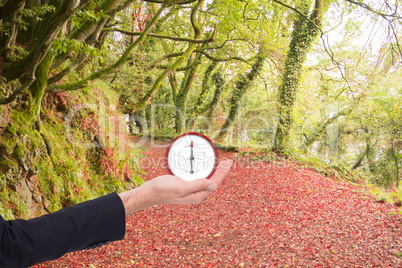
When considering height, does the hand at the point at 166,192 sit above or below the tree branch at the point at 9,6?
below

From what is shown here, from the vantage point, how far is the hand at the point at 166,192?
56.4 inches

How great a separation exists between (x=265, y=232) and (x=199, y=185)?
18.0 feet

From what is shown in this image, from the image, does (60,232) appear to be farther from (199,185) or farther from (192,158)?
(192,158)

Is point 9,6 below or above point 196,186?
above

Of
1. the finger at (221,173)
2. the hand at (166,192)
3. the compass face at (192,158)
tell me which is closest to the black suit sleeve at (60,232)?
the hand at (166,192)

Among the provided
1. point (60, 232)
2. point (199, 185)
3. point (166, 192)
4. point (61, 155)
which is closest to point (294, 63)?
point (61, 155)

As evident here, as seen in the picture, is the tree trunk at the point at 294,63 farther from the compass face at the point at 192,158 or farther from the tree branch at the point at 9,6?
the tree branch at the point at 9,6

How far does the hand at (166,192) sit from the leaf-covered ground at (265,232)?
3.99 m

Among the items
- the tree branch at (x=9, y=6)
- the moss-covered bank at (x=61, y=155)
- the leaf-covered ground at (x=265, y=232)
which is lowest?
the leaf-covered ground at (x=265, y=232)

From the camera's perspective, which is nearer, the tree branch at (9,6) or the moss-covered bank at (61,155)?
the tree branch at (9,6)

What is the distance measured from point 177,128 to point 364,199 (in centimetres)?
1285

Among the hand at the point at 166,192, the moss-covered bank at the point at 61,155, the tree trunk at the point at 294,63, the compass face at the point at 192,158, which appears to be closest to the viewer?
the hand at the point at 166,192

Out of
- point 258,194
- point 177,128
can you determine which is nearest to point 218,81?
point 177,128

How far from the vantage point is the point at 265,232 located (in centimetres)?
650
